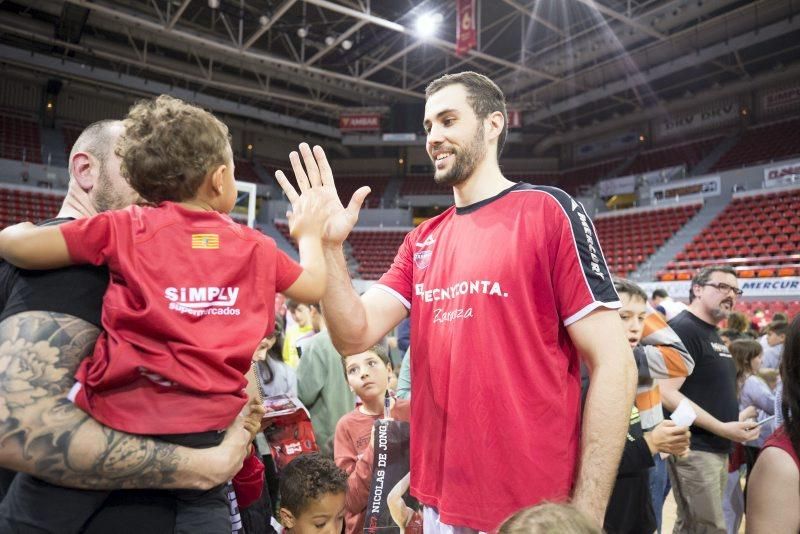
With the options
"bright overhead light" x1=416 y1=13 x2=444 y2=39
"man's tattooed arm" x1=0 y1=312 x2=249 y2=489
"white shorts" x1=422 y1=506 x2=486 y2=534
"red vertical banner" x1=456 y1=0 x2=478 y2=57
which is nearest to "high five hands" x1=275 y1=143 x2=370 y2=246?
"man's tattooed arm" x1=0 y1=312 x2=249 y2=489

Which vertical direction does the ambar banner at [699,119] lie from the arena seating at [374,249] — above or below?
above

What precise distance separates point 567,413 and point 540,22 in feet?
53.6

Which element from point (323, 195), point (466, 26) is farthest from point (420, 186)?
point (323, 195)

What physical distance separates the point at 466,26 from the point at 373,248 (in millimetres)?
9659

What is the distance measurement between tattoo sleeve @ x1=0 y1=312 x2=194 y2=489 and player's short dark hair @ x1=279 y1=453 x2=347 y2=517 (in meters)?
1.20

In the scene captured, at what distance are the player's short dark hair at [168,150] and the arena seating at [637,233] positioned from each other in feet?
51.4

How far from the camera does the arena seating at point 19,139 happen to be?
16.9 m

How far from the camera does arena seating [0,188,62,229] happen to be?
46.7 ft

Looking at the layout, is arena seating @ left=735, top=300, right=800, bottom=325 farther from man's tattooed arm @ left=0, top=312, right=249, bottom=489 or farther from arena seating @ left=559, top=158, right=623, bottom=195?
man's tattooed arm @ left=0, top=312, right=249, bottom=489

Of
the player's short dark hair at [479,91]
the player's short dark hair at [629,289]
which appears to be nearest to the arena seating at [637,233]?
the player's short dark hair at [629,289]

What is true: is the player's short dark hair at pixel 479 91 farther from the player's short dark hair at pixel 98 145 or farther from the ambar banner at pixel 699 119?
the ambar banner at pixel 699 119

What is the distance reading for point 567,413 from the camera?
4.95ft

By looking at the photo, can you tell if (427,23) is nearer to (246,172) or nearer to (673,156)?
(246,172)

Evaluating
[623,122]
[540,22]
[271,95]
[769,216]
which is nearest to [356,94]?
[271,95]
